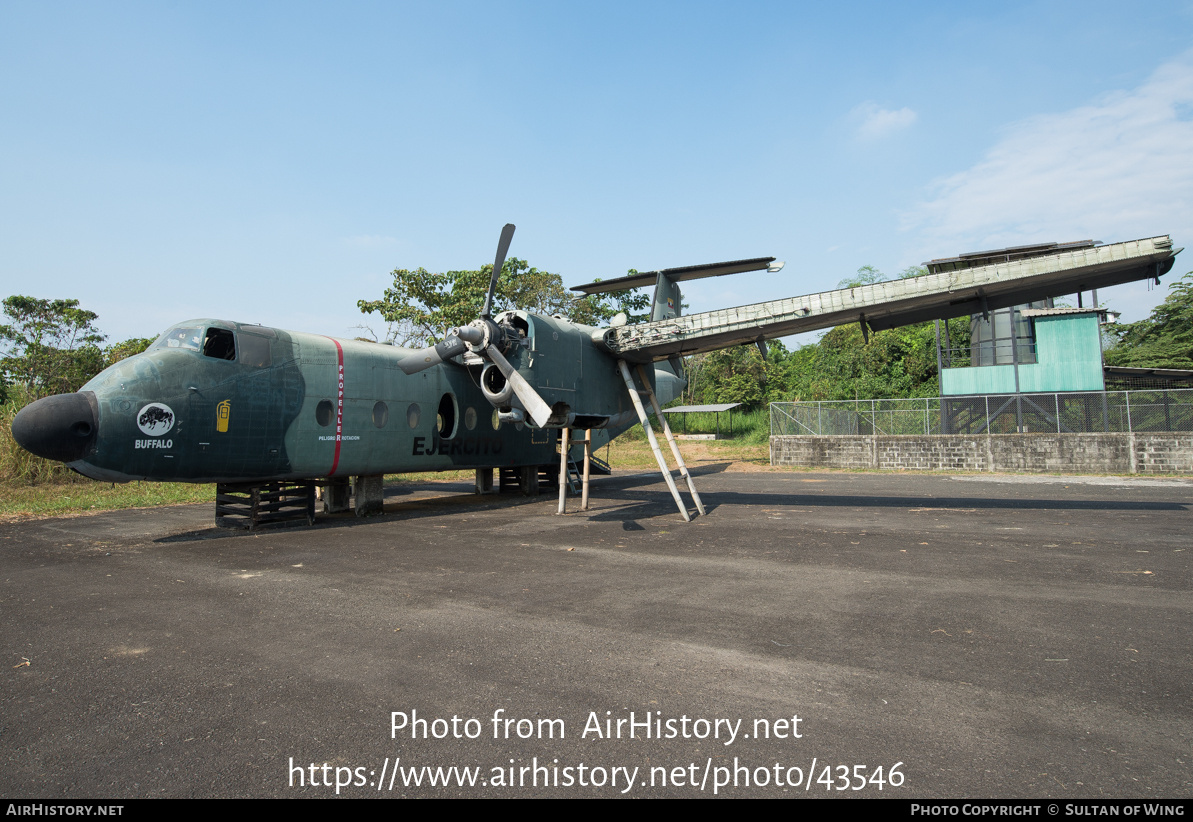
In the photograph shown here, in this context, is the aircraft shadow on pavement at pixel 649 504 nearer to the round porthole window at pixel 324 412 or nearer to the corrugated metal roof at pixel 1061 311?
the round porthole window at pixel 324 412

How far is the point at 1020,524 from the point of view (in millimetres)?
11289

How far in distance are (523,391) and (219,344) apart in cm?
548

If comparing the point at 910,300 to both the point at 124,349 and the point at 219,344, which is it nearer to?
the point at 219,344

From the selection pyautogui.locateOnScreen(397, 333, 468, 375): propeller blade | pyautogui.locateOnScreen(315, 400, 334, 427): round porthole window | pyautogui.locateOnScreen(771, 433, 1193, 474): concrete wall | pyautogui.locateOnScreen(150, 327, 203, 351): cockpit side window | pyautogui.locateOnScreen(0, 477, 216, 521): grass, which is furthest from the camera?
pyautogui.locateOnScreen(771, 433, 1193, 474): concrete wall

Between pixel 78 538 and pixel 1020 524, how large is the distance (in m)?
17.0

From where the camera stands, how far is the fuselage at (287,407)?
9680mm

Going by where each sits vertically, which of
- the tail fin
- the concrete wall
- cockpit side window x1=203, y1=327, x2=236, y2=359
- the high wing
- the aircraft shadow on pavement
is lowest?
the aircraft shadow on pavement

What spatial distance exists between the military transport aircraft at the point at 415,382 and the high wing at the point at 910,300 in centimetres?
3

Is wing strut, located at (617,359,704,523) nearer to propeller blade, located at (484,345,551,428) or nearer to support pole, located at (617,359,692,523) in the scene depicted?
support pole, located at (617,359,692,523)

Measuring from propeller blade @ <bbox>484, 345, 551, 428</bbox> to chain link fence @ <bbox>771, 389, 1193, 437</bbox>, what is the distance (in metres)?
18.9

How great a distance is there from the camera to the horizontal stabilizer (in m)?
14.6

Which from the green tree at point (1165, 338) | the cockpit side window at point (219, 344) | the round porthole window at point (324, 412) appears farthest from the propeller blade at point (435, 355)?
the green tree at point (1165, 338)

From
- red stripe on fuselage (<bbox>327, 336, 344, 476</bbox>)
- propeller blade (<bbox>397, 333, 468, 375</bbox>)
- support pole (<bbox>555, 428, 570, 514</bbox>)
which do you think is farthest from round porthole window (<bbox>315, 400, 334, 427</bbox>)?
support pole (<bbox>555, 428, 570, 514</bbox>)
